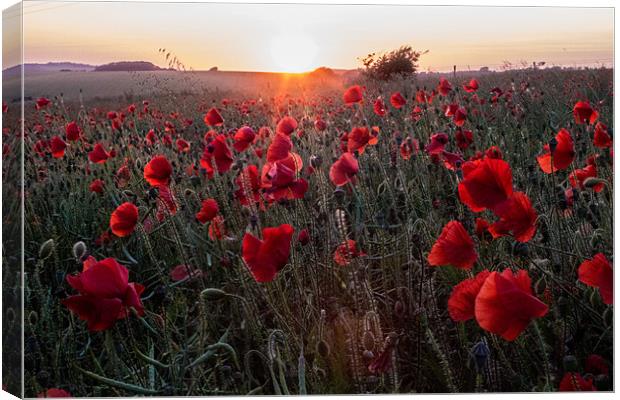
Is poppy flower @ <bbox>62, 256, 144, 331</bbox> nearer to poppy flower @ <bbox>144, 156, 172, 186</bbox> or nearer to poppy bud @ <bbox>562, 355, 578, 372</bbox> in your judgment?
poppy flower @ <bbox>144, 156, 172, 186</bbox>

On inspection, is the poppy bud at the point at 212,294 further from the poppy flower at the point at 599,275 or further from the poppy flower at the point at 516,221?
the poppy flower at the point at 599,275

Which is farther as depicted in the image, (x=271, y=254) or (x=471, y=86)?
(x=471, y=86)

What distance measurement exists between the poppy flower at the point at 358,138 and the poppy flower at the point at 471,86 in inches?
13.7

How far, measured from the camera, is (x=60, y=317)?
301 cm

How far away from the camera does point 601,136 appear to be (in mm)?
3244

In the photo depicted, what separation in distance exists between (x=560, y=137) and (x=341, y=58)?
2.44 feet

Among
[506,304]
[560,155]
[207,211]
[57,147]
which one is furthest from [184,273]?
[560,155]

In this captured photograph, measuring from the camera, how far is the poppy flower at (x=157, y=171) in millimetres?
3049

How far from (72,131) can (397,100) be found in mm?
1032

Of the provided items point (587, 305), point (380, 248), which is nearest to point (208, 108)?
point (380, 248)

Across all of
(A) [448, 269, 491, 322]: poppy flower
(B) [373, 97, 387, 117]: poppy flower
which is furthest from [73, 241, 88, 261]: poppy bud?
(A) [448, 269, 491, 322]: poppy flower

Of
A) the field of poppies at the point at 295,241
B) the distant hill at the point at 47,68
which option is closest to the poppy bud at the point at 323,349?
the field of poppies at the point at 295,241

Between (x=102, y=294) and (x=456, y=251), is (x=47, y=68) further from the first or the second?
(x=456, y=251)

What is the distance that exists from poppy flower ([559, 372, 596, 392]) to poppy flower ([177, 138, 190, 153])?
54.3 inches
